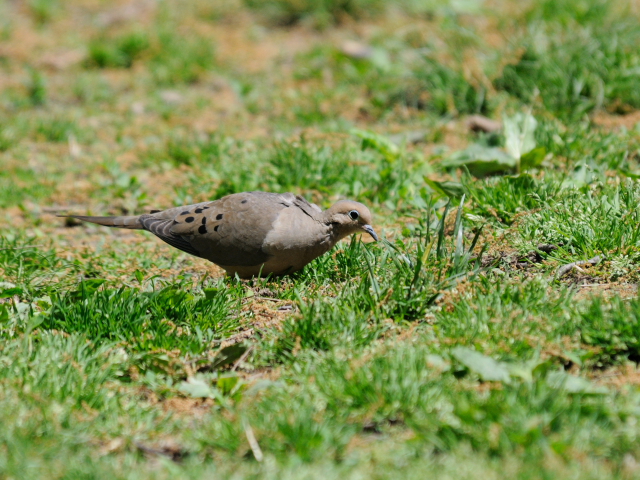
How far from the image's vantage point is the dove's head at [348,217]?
489cm

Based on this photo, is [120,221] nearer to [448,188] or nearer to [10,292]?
[10,292]

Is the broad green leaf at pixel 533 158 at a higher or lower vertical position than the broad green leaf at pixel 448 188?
higher

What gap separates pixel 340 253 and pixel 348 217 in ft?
0.82

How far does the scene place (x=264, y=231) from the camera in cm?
483

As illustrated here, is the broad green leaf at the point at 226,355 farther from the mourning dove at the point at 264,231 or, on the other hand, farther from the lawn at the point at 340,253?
the mourning dove at the point at 264,231

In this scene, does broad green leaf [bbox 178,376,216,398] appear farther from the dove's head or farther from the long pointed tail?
the long pointed tail

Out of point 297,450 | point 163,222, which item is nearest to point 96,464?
point 297,450

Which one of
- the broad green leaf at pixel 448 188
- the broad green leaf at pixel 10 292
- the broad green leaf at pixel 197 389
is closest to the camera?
the broad green leaf at pixel 197 389

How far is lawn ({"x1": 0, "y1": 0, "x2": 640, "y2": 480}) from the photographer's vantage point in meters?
3.03

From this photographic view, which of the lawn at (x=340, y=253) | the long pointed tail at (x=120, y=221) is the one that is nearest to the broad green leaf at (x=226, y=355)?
the lawn at (x=340, y=253)

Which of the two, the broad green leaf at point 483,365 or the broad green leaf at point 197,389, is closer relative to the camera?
the broad green leaf at point 483,365

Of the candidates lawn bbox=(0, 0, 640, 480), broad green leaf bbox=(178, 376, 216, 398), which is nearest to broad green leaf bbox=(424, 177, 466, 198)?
lawn bbox=(0, 0, 640, 480)

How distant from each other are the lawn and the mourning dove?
0.54ft

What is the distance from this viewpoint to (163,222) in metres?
5.30
